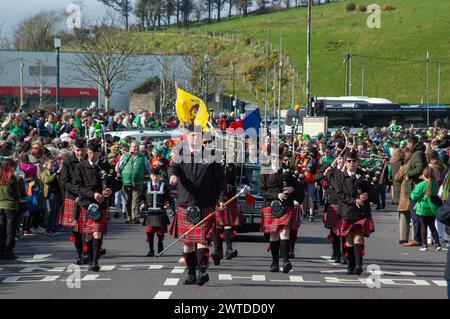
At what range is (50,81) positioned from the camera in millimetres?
83375

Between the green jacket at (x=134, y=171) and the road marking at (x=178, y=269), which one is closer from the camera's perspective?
the road marking at (x=178, y=269)

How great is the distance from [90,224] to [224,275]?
1949 millimetres

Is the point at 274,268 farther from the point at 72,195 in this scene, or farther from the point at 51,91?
the point at 51,91

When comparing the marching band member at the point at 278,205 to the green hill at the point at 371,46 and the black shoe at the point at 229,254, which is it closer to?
the black shoe at the point at 229,254

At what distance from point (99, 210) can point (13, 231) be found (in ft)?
8.30

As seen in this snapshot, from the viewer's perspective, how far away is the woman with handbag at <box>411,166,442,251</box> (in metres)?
17.8

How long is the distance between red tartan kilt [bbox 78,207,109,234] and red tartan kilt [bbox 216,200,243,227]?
78.7 inches

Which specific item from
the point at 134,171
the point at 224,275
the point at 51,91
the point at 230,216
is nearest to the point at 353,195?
the point at 224,275

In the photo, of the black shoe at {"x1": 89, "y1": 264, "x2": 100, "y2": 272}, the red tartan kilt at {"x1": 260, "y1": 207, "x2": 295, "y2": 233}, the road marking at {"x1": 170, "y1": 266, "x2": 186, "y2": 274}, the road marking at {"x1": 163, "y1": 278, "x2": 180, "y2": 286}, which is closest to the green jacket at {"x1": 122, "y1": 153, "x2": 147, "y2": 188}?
the road marking at {"x1": 170, "y1": 266, "x2": 186, "y2": 274}

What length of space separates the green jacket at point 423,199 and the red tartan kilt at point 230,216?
12.4ft

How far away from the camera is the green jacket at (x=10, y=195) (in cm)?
1598

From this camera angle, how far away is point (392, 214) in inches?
1077

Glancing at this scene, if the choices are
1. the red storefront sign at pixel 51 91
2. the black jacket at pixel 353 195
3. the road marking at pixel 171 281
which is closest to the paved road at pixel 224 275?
the road marking at pixel 171 281

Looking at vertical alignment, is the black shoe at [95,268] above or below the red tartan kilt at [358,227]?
below
